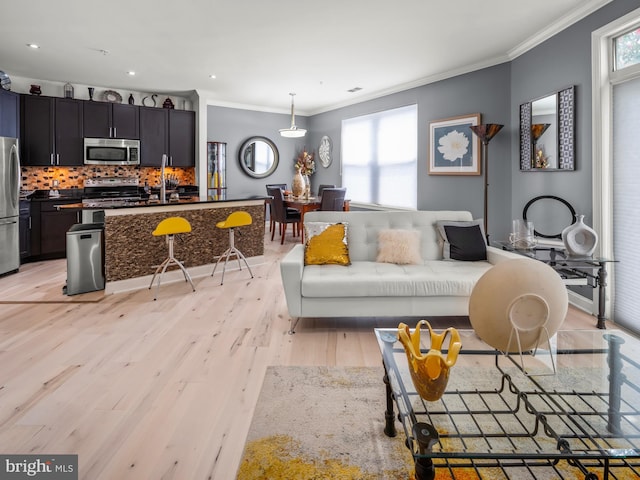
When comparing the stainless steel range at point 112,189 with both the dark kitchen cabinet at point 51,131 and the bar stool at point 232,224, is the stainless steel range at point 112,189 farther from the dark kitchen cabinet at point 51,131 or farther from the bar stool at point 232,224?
the bar stool at point 232,224

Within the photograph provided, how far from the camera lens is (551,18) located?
399cm

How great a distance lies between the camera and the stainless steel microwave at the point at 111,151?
21.7 feet

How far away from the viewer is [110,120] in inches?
267

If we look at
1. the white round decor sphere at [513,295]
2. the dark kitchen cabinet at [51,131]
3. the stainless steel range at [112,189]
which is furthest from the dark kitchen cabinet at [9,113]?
the white round decor sphere at [513,295]

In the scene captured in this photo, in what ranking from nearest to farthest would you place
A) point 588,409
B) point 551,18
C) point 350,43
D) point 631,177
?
point 588,409 < point 631,177 < point 551,18 < point 350,43

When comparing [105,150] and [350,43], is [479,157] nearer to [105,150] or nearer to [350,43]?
[350,43]

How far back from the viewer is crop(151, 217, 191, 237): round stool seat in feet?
13.9

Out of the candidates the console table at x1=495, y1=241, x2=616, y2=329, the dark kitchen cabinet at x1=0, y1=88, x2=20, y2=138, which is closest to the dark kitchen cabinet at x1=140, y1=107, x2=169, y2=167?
the dark kitchen cabinet at x1=0, y1=88, x2=20, y2=138

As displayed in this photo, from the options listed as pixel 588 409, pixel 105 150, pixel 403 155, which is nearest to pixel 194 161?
pixel 105 150

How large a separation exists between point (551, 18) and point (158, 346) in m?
4.50

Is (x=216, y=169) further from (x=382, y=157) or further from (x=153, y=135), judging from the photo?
(x=382, y=157)

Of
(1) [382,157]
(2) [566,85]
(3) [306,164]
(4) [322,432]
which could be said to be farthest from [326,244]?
(3) [306,164]

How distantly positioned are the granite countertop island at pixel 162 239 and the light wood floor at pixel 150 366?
0.28m

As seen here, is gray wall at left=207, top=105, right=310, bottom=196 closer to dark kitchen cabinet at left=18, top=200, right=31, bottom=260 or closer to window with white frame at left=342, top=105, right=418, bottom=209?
window with white frame at left=342, top=105, right=418, bottom=209
